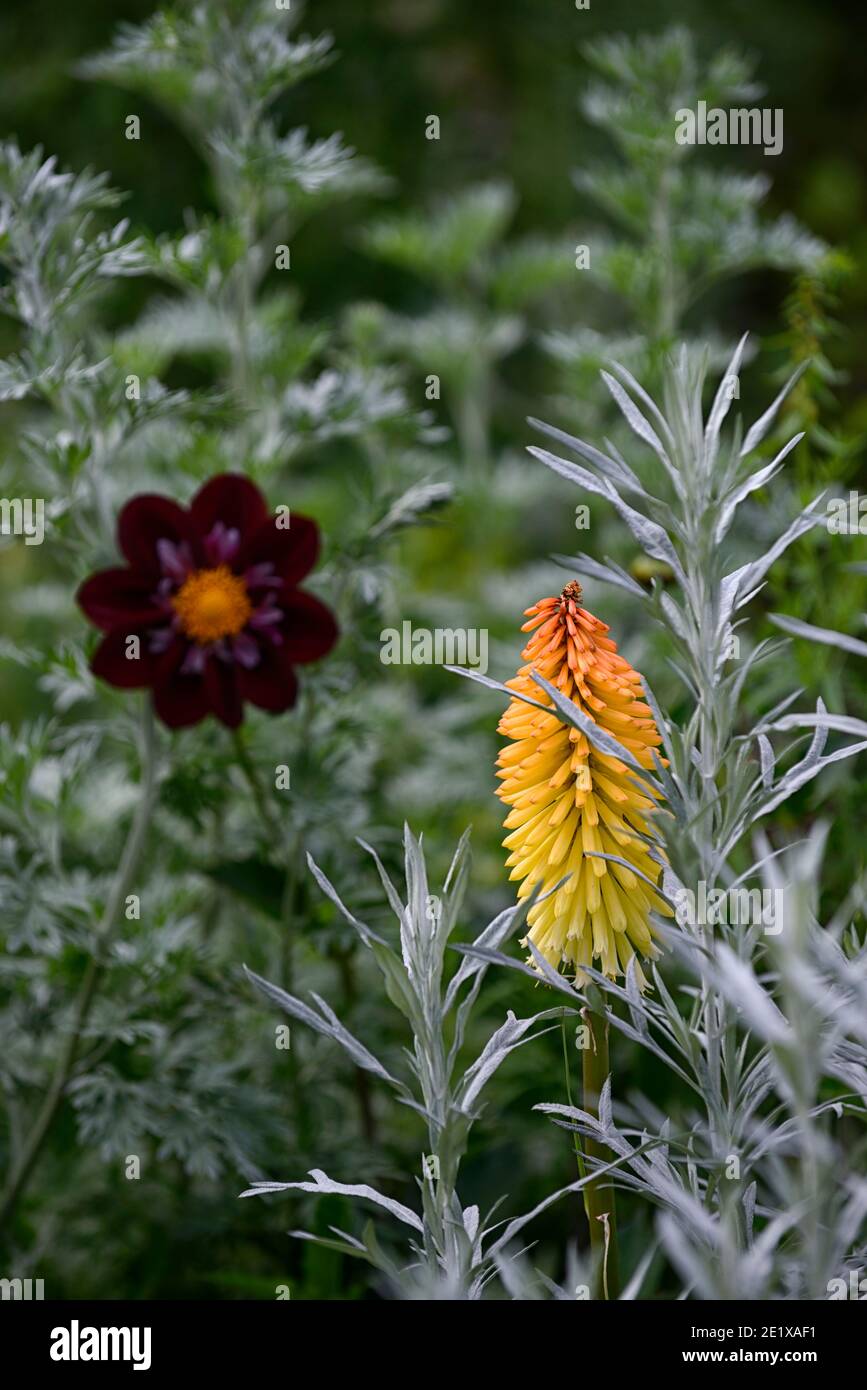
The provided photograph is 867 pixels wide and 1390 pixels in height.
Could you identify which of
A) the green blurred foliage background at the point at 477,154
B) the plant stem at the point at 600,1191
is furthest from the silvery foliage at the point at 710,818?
the green blurred foliage background at the point at 477,154

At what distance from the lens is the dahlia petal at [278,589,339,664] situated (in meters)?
1.31

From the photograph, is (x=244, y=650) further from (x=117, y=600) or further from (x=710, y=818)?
(x=710, y=818)

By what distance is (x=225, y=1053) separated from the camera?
156 centimetres

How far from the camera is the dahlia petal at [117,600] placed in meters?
1.27

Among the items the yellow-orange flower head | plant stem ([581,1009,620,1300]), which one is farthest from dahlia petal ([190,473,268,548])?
plant stem ([581,1009,620,1300])

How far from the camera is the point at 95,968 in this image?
1.27 m

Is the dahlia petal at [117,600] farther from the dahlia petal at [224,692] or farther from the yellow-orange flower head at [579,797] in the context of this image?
the yellow-orange flower head at [579,797]

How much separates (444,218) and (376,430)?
3.65ft

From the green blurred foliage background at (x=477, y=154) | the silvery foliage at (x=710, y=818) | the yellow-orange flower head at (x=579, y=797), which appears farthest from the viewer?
the green blurred foliage background at (x=477, y=154)

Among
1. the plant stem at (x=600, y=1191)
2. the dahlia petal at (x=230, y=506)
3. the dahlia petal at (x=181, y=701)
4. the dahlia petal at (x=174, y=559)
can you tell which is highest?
the dahlia petal at (x=230, y=506)

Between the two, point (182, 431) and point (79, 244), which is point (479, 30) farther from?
point (79, 244)

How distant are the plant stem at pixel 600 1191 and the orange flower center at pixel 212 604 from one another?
0.57 m

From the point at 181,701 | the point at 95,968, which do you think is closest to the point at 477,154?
the point at 181,701
